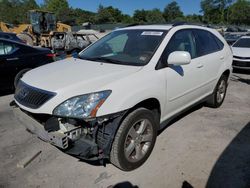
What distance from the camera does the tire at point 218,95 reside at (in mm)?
5160

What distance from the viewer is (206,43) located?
15.4 ft

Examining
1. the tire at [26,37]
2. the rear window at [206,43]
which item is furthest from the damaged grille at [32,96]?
the tire at [26,37]

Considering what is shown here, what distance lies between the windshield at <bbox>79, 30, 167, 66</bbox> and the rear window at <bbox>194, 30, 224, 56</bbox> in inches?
39.1

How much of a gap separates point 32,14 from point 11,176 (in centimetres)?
1918

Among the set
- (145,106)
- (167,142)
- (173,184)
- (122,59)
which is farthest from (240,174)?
(122,59)

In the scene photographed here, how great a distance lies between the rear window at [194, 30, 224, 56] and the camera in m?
4.47

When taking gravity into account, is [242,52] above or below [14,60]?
above

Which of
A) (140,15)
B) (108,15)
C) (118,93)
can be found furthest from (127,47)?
(140,15)

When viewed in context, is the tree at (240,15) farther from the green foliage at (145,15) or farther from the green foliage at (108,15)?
the green foliage at (108,15)

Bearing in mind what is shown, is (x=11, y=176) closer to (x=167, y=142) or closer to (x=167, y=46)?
(x=167, y=142)

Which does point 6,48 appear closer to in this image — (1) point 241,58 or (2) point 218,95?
(2) point 218,95

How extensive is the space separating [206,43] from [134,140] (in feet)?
8.40

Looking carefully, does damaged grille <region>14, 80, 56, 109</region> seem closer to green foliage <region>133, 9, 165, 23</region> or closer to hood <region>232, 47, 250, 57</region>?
hood <region>232, 47, 250, 57</region>

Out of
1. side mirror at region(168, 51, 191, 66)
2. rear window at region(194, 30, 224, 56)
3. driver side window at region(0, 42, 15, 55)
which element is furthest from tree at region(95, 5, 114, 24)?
side mirror at region(168, 51, 191, 66)
